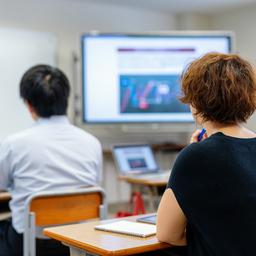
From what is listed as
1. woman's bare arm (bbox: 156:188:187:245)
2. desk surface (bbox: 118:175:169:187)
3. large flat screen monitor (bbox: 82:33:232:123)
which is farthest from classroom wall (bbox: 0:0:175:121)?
woman's bare arm (bbox: 156:188:187:245)

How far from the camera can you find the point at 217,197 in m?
1.54

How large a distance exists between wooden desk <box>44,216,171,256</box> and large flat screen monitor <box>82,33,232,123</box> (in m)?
2.76

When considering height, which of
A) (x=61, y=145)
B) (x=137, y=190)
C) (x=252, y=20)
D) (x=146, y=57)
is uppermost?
(x=252, y=20)

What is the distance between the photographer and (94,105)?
179 inches

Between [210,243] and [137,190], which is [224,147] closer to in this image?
[210,243]

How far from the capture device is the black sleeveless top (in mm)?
1528

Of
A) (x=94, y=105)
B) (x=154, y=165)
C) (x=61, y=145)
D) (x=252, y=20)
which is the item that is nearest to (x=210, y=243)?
(x=61, y=145)

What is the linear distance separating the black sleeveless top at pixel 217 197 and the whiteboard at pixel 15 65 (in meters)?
2.96

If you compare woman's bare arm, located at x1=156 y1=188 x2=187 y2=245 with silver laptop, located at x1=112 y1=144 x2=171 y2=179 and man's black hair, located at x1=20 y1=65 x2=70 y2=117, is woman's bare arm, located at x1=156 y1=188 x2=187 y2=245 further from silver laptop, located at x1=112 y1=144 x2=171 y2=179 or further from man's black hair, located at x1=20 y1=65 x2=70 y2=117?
silver laptop, located at x1=112 y1=144 x2=171 y2=179

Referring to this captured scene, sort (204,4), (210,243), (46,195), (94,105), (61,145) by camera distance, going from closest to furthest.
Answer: (210,243) → (46,195) → (61,145) → (94,105) → (204,4)

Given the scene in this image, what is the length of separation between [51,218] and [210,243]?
1.04 meters

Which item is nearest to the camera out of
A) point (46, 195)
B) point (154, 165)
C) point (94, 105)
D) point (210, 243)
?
point (210, 243)

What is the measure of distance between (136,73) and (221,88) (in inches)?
120

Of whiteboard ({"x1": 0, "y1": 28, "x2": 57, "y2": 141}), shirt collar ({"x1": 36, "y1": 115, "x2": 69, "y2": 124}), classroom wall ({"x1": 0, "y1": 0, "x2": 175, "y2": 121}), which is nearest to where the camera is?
shirt collar ({"x1": 36, "y1": 115, "x2": 69, "y2": 124})
